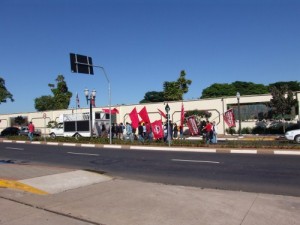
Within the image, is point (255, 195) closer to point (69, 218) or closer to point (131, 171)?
point (69, 218)

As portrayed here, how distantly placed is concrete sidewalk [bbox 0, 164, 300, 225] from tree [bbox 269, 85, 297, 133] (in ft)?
81.6

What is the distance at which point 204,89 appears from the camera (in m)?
93.5

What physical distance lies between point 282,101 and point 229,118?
16.0 feet

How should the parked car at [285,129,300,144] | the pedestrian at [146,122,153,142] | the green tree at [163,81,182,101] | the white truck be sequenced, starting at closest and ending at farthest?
the parked car at [285,129,300,144]
the pedestrian at [146,122,153,142]
the white truck
the green tree at [163,81,182,101]

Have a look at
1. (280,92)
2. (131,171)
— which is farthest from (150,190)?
(280,92)

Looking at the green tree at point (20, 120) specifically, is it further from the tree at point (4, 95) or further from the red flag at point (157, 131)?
the red flag at point (157, 131)

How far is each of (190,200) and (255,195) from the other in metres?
1.47

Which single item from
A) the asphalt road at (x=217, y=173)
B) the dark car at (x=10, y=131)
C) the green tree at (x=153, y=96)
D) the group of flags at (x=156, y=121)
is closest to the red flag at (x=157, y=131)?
the group of flags at (x=156, y=121)

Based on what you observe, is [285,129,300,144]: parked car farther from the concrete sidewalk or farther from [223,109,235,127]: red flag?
the concrete sidewalk

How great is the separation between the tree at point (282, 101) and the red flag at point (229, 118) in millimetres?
3564

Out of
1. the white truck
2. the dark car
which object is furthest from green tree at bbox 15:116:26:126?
the white truck

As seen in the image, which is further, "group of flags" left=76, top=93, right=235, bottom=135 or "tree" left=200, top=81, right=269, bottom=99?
"tree" left=200, top=81, right=269, bottom=99

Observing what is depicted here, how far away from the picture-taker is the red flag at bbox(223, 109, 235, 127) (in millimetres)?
32312

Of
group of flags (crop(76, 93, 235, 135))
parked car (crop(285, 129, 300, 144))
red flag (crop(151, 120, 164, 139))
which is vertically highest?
group of flags (crop(76, 93, 235, 135))
